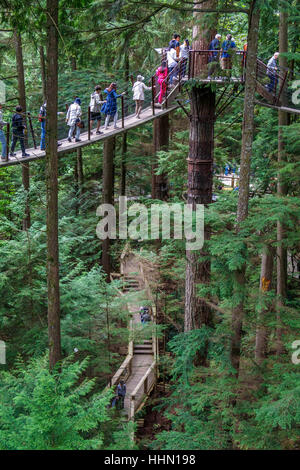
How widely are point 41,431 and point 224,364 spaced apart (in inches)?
118

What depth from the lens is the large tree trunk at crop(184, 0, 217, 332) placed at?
8484 mm

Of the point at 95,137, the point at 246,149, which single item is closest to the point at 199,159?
the point at 246,149

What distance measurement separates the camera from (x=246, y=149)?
7.12 m

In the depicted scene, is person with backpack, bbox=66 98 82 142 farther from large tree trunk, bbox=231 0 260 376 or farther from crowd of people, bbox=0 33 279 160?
large tree trunk, bbox=231 0 260 376

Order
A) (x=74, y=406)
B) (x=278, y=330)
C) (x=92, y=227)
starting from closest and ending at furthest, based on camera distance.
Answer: (x=74, y=406)
(x=278, y=330)
(x=92, y=227)

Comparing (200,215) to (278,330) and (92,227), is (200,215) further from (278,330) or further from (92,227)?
(92,227)

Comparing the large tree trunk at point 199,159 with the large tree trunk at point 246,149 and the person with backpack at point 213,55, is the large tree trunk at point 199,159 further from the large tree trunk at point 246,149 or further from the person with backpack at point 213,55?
the large tree trunk at point 246,149

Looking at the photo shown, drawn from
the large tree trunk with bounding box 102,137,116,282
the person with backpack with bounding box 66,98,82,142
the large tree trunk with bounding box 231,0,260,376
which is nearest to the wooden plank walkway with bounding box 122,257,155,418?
the large tree trunk with bounding box 102,137,116,282

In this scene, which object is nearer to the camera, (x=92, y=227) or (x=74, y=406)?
(x=74, y=406)

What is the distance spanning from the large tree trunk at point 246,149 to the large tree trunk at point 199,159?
4.58 ft

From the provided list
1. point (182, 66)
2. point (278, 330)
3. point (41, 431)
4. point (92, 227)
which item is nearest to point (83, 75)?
point (92, 227)

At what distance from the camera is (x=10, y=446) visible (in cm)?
601

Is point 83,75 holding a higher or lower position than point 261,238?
higher
